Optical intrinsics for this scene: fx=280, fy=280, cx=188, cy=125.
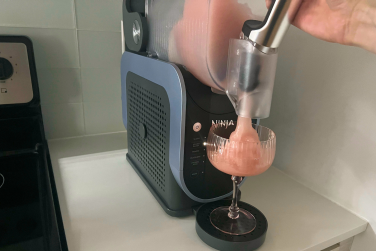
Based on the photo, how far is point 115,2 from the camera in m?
0.85

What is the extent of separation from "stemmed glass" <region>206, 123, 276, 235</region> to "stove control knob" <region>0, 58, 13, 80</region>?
0.56 meters

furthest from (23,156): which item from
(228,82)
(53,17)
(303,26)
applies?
(303,26)

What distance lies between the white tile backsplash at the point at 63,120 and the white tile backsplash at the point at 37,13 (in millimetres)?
236

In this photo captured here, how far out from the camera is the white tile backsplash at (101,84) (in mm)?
875

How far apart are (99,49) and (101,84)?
11 centimetres

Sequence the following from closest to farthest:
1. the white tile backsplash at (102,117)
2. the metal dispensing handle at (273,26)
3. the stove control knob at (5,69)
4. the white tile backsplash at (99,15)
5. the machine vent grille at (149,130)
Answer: the metal dispensing handle at (273,26)
the machine vent grille at (149,130)
the stove control knob at (5,69)
the white tile backsplash at (99,15)
the white tile backsplash at (102,117)

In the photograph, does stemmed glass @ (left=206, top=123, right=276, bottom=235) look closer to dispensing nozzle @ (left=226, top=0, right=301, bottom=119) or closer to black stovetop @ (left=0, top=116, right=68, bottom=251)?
dispensing nozzle @ (left=226, top=0, right=301, bottom=119)

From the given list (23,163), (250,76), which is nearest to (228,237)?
(250,76)

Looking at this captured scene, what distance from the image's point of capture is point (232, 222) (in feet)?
1.62

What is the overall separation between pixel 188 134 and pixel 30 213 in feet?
1.12

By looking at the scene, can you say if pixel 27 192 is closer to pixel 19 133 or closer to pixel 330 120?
pixel 19 133

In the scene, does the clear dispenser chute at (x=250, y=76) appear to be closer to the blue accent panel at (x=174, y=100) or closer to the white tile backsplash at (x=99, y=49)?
the blue accent panel at (x=174, y=100)

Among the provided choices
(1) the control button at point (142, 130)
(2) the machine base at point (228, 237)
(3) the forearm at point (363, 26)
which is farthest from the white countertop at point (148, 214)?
(3) the forearm at point (363, 26)

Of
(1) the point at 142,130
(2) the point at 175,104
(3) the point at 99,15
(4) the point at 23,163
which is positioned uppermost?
(3) the point at 99,15
